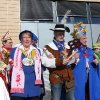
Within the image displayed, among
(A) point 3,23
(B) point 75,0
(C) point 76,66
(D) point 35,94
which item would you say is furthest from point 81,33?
(B) point 75,0

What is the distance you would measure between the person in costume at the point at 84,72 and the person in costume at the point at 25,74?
0.91m

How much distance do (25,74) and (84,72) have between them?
1.22m

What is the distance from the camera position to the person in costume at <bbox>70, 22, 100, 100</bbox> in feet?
20.7

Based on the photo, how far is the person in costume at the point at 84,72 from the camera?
20.7 ft

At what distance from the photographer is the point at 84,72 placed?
20.8 feet

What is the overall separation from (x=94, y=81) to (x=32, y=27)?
3.82 m

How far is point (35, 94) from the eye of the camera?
5.55 m

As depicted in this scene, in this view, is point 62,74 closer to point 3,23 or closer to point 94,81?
point 94,81

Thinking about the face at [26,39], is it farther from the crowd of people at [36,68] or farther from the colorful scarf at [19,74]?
the colorful scarf at [19,74]

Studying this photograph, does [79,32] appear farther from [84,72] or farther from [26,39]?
[26,39]

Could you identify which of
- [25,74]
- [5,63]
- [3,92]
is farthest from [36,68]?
[3,92]

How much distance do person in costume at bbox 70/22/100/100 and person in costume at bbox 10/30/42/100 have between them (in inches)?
35.8

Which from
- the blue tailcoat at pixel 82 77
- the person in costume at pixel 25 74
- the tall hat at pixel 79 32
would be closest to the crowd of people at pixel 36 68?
the person in costume at pixel 25 74

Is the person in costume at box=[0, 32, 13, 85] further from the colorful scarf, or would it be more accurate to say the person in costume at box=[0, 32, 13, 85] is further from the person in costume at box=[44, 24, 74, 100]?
the person in costume at box=[44, 24, 74, 100]
